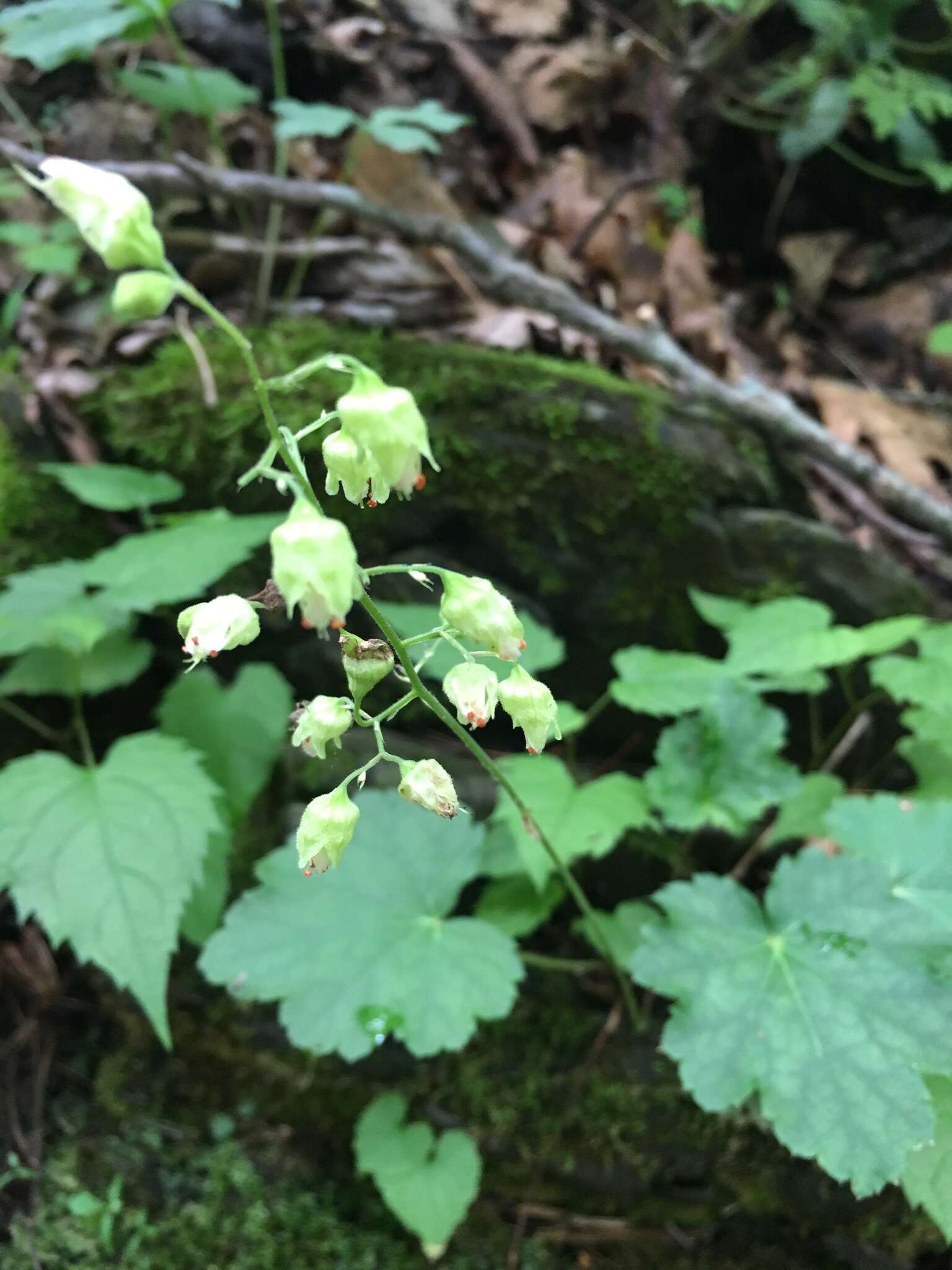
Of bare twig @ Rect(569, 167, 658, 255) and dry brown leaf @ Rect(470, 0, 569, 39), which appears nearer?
bare twig @ Rect(569, 167, 658, 255)

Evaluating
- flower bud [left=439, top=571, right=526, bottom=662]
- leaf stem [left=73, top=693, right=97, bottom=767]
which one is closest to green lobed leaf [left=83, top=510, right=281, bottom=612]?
leaf stem [left=73, top=693, right=97, bottom=767]

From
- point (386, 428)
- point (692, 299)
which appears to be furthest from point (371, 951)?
point (692, 299)

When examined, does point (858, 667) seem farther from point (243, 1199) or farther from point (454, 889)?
point (243, 1199)

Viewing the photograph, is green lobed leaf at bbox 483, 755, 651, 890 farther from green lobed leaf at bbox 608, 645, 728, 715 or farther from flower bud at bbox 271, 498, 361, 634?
flower bud at bbox 271, 498, 361, 634

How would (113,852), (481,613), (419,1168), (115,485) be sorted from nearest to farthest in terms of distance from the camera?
(481,613), (113,852), (419,1168), (115,485)

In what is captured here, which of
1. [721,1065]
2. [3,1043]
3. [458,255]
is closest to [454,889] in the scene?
[721,1065]

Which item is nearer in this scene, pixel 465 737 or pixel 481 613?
pixel 481 613

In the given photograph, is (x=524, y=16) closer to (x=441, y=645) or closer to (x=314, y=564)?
(x=441, y=645)
